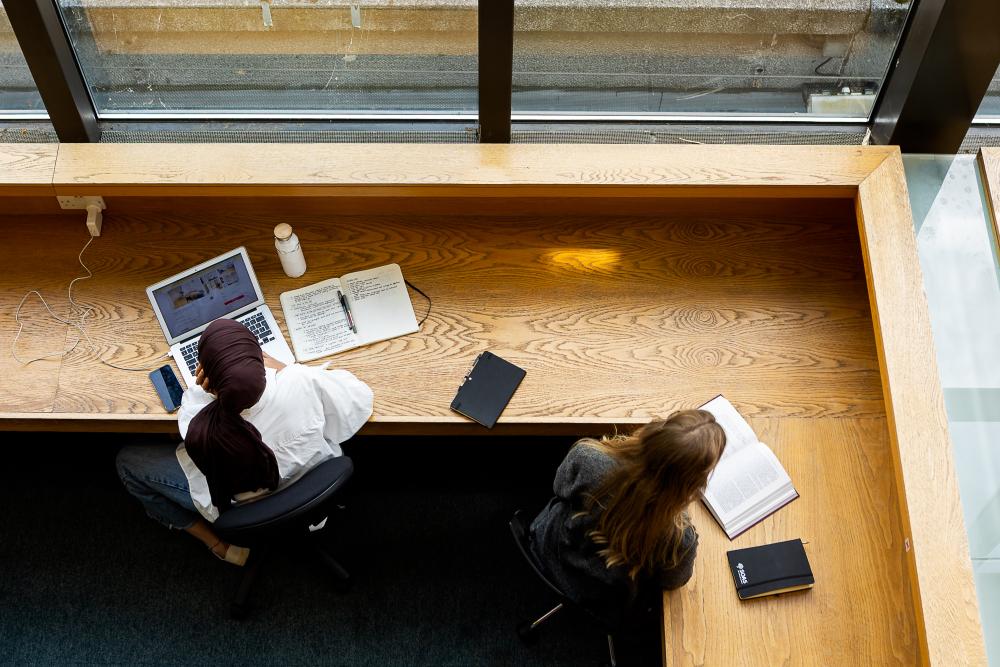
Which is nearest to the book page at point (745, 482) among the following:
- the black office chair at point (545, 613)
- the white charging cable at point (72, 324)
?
the black office chair at point (545, 613)

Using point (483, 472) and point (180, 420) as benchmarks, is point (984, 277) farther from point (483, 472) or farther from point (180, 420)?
point (180, 420)

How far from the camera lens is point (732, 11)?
235 cm

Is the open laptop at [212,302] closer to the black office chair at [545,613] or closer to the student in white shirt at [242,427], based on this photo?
the student in white shirt at [242,427]

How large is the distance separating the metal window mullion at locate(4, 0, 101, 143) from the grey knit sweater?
5.63 ft

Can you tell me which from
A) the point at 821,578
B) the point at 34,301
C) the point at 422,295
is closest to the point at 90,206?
the point at 34,301

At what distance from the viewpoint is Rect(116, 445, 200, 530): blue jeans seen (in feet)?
7.35

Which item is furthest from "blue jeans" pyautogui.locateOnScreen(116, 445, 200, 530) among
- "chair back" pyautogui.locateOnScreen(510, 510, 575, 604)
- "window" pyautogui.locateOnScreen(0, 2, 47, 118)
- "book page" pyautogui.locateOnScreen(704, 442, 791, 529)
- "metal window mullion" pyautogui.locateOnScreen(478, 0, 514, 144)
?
"book page" pyautogui.locateOnScreen(704, 442, 791, 529)

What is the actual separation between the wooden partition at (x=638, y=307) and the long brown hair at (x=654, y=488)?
8.6 inches

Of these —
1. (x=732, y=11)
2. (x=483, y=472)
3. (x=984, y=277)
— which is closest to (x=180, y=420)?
(x=483, y=472)

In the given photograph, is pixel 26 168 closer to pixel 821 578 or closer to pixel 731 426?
pixel 731 426

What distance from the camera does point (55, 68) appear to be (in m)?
2.22

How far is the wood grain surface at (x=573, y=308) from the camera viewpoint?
2148 millimetres

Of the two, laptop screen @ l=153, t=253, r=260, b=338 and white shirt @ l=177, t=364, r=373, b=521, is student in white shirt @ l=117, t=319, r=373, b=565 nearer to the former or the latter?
white shirt @ l=177, t=364, r=373, b=521

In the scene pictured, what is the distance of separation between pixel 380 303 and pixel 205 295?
478 millimetres
